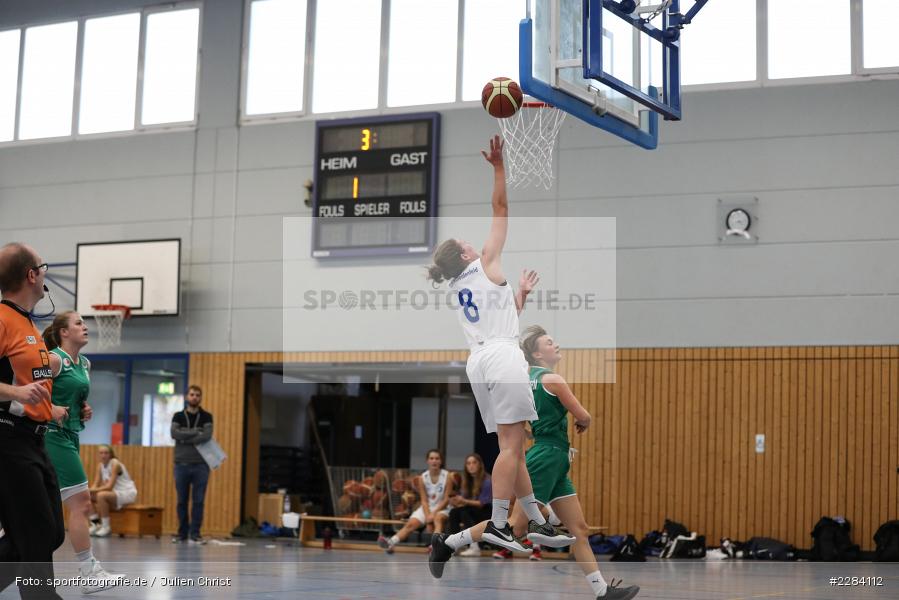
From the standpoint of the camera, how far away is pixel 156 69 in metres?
19.1

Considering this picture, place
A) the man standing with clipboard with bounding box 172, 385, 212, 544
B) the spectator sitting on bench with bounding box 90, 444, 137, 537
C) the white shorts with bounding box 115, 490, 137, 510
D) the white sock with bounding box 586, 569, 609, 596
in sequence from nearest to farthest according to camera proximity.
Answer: the white sock with bounding box 586, 569, 609, 596 → the man standing with clipboard with bounding box 172, 385, 212, 544 → the spectator sitting on bench with bounding box 90, 444, 137, 537 → the white shorts with bounding box 115, 490, 137, 510

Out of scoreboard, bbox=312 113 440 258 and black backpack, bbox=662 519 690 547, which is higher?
scoreboard, bbox=312 113 440 258

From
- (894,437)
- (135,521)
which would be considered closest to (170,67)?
(135,521)

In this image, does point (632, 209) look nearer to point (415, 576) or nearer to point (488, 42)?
point (488, 42)

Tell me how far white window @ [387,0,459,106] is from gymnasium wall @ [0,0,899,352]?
66cm

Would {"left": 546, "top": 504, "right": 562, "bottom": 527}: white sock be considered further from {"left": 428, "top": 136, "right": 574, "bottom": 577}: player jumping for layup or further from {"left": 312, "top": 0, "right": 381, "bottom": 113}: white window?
{"left": 312, "top": 0, "right": 381, "bottom": 113}: white window

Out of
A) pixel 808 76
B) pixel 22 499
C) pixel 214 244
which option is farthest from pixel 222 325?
pixel 22 499

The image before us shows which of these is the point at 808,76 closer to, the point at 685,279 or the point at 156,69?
the point at 685,279

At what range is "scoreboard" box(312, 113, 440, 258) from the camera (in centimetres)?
1689

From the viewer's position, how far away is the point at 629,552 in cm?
1424

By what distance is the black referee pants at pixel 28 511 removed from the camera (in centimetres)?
539

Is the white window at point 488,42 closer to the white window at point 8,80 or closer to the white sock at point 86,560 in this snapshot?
the white window at point 8,80

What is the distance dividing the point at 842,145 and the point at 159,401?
39.7 feet

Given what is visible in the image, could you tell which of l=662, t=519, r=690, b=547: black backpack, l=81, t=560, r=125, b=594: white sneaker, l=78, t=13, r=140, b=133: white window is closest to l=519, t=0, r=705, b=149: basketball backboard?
l=81, t=560, r=125, b=594: white sneaker
